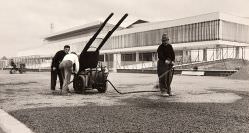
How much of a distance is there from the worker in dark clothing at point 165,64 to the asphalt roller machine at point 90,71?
169 cm

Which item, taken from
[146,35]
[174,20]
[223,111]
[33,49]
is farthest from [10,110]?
[33,49]

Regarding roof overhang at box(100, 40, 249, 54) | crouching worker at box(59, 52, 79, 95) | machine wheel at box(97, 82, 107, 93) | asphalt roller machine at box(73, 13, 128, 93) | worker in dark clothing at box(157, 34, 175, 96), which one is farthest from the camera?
roof overhang at box(100, 40, 249, 54)

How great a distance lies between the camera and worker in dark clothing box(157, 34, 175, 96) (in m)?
9.92

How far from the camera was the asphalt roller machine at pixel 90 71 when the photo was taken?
35.0 feet

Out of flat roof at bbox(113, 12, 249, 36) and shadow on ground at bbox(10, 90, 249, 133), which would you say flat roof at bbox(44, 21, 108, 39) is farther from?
shadow on ground at bbox(10, 90, 249, 133)

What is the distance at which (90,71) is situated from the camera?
1090cm

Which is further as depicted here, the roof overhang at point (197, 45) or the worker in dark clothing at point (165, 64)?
the roof overhang at point (197, 45)

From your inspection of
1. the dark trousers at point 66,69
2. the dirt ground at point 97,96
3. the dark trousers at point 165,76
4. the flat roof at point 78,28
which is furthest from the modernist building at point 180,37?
the dark trousers at point 165,76

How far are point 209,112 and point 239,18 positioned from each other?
189 ft

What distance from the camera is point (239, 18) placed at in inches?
2371

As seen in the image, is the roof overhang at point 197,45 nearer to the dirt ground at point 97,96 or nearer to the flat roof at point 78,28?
the flat roof at point 78,28

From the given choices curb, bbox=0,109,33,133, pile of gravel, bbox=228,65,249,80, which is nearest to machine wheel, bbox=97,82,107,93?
curb, bbox=0,109,33,133

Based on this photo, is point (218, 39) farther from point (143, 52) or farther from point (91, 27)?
point (91, 27)

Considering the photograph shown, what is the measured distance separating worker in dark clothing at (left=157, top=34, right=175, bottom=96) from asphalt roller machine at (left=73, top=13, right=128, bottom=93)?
169 centimetres
